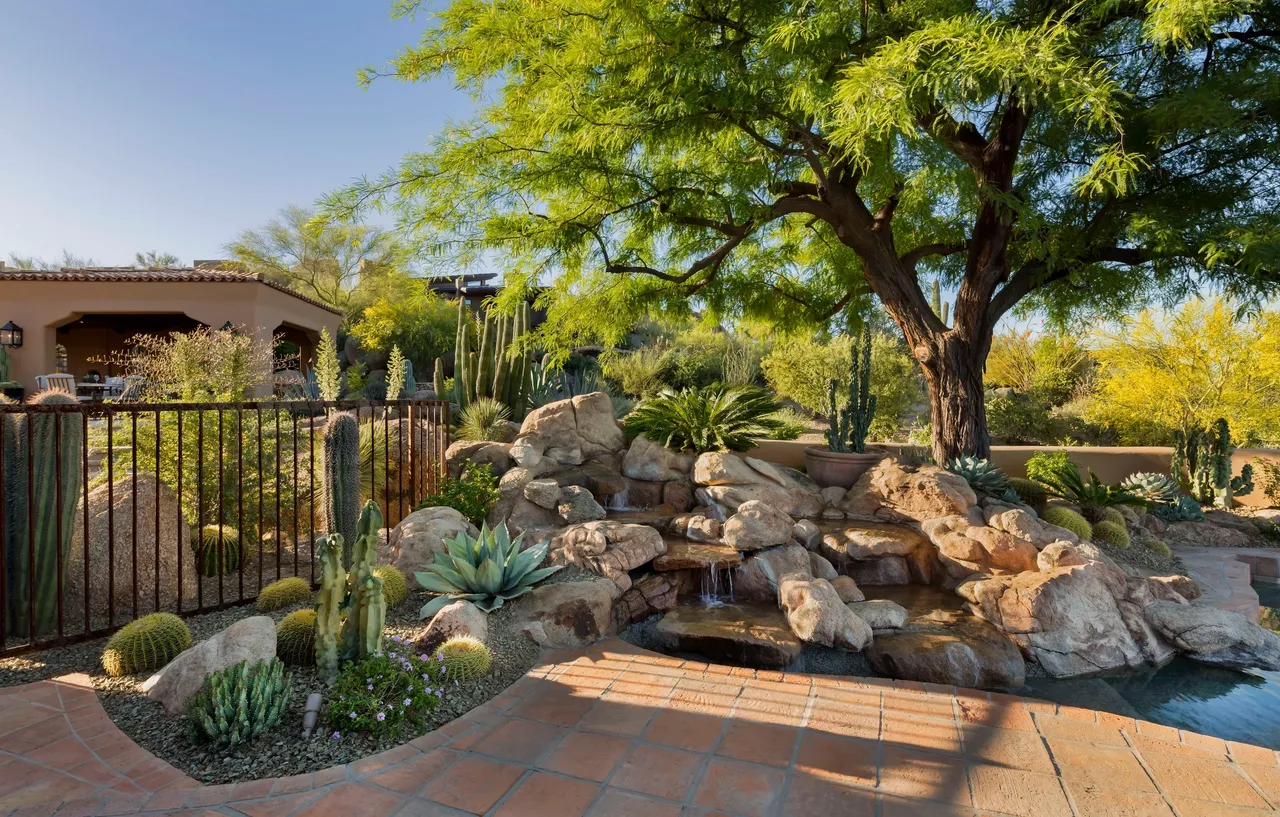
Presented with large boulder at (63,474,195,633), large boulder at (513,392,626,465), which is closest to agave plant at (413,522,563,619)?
large boulder at (63,474,195,633)

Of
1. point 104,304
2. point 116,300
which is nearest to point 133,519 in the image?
point 116,300

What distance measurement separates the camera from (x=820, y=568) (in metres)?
5.80

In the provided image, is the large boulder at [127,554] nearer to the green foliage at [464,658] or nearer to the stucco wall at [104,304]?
the green foliage at [464,658]

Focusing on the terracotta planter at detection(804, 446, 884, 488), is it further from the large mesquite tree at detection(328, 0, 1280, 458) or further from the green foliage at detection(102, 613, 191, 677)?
the green foliage at detection(102, 613, 191, 677)

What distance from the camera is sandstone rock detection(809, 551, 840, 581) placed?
18.8ft

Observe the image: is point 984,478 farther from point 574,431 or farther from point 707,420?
point 574,431

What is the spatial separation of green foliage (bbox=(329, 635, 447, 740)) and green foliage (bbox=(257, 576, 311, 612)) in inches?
57.3

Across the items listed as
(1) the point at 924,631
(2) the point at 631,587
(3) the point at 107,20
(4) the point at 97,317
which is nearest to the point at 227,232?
(4) the point at 97,317

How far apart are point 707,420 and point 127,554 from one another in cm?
580

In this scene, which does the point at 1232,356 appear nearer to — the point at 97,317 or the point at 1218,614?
the point at 1218,614

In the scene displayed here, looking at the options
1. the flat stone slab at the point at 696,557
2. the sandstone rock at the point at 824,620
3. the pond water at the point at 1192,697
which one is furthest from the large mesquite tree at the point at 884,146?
the flat stone slab at the point at 696,557

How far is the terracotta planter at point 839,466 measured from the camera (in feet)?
24.6

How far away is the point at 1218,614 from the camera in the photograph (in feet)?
15.6

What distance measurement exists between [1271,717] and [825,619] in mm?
2698
